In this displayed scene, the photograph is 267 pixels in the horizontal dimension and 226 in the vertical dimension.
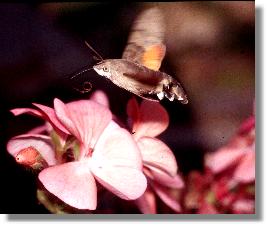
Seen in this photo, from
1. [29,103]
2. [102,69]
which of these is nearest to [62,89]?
[29,103]

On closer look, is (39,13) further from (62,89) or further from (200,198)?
(200,198)

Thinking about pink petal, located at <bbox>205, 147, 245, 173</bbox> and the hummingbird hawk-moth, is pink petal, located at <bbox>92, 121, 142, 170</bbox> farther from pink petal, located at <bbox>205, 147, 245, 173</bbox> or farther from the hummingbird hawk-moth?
pink petal, located at <bbox>205, 147, 245, 173</bbox>

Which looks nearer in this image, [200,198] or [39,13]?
[200,198]

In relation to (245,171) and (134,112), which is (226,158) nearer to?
(245,171)

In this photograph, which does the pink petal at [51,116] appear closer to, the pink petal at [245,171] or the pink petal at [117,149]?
the pink petal at [117,149]

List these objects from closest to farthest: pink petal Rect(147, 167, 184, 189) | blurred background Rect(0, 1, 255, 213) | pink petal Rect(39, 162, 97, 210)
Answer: pink petal Rect(39, 162, 97, 210) → pink petal Rect(147, 167, 184, 189) → blurred background Rect(0, 1, 255, 213)

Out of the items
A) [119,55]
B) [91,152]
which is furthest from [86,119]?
[119,55]

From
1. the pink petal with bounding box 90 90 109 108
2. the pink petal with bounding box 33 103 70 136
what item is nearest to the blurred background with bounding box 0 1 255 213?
the pink petal with bounding box 90 90 109 108

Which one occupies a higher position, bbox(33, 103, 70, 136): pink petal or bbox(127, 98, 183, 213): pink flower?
bbox(33, 103, 70, 136): pink petal
